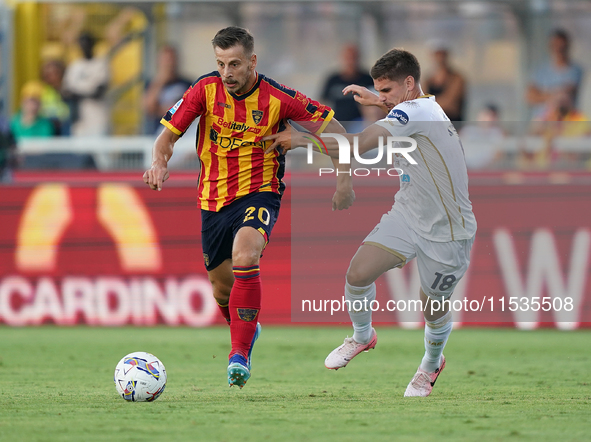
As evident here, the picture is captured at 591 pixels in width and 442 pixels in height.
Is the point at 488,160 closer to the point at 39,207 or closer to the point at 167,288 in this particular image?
the point at 167,288

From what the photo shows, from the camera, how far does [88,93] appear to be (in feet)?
38.8

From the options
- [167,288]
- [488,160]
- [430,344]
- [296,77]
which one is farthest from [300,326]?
[430,344]

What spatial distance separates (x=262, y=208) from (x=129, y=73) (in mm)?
6446

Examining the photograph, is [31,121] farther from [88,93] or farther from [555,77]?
[555,77]

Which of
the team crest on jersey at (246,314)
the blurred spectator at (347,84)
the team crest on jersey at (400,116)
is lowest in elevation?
the team crest on jersey at (246,314)

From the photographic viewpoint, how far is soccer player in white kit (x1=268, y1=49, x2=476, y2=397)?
18.4 ft

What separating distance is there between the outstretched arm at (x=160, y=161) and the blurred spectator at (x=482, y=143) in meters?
4.88

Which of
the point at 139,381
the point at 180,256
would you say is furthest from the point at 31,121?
the point at 139,381

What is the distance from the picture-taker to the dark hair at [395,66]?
5.57 m

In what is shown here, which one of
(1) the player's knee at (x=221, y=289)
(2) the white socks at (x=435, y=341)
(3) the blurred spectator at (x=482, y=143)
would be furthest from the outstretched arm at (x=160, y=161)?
(3) the blurred spectator at (x=482, y=143)

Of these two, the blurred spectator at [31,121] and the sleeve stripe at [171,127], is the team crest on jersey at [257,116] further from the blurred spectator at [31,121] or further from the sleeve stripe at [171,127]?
the blurred spectator at [31,121]

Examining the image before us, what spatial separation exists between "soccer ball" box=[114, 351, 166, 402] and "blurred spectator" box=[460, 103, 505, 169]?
5.57 metres

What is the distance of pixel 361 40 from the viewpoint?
11.7 m

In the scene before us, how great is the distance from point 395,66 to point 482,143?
490cm
